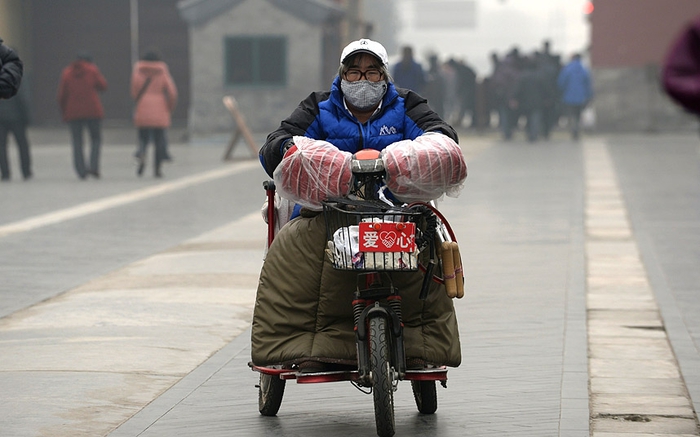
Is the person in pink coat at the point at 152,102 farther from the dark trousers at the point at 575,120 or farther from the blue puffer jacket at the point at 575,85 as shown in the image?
the dark trousers at the point at 575,120

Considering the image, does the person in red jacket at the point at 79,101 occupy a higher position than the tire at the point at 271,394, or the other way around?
the tire at the point at 271,394

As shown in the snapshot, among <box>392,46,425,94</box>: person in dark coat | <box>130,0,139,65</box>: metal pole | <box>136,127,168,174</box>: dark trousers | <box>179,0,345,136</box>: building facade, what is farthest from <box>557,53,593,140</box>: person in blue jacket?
<box>136,127,168,174</box>: dark trousers

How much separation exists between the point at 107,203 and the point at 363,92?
10216 millimetres

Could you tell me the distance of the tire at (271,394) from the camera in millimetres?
5625

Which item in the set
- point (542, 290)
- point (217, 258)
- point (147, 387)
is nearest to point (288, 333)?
point (147, 387)

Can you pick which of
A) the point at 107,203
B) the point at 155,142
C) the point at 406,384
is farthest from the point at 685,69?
the point at 155,142

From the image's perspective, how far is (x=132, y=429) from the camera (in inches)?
213

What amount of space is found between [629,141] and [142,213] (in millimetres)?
17396

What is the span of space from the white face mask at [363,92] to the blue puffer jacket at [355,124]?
0.05m

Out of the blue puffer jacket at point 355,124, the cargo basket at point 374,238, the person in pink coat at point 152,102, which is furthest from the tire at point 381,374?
the person in pink coat at point 152,102

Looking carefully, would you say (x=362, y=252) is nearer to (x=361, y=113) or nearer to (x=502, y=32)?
(x=361, y=113)

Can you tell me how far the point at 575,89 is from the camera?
2970 centimetres

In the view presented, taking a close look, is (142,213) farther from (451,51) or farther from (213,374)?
(451,51)

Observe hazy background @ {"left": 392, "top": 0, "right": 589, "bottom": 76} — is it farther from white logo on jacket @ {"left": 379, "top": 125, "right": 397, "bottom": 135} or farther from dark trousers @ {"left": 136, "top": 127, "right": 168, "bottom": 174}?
white logo on jacket @ {"left": 379, "top": 125, "right": 397, "bottom": 135}
